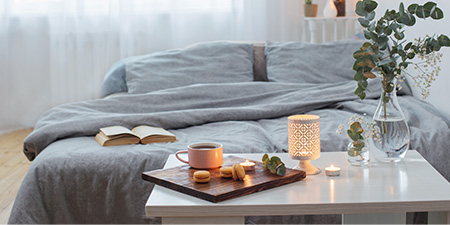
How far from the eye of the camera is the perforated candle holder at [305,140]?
4.33 feet

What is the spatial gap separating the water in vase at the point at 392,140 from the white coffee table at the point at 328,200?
0.29ft

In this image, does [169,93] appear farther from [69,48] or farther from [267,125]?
[69,48]

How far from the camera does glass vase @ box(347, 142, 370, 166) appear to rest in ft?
4.49

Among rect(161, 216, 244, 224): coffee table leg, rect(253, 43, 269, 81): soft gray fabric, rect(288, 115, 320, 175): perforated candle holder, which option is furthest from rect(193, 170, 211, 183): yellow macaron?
rect(253, 43, 269, 81): soft gray fabric

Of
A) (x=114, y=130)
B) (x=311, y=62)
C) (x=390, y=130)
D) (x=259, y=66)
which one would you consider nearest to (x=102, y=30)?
(x=259, y=66)

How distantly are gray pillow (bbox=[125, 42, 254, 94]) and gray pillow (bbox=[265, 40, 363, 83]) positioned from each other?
0.49ft

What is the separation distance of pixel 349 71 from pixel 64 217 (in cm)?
168

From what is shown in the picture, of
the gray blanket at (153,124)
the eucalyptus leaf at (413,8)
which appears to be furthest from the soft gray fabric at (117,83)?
the eucalyptus leaf at (413,8)

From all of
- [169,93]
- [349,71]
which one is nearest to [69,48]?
[169,93]

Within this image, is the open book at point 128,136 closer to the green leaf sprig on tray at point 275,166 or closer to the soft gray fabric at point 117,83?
the green leaf sprig on tray at point 275,166

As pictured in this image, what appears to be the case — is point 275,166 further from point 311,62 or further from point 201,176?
point 311,62

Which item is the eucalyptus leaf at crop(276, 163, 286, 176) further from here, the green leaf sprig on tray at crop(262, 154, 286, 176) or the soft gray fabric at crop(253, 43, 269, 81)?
the soft gray fabric at crop(253, 43, 269, 81)

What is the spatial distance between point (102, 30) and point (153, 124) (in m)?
2.03

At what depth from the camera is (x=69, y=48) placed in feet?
13.4
